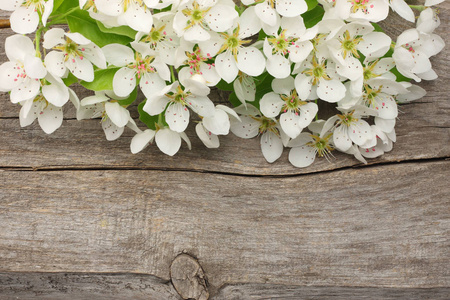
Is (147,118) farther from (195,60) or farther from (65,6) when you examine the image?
(65,6)

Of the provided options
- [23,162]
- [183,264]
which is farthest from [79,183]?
[183,264]

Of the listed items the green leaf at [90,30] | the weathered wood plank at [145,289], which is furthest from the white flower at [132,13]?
the weathered wood plank at [145,289]

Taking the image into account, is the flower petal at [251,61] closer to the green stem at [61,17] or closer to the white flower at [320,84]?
the white flower at [320,84]

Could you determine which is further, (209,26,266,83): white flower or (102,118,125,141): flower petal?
(102,118,125,141): flower petal

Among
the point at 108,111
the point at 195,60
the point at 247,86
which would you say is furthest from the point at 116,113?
the point at 247,86

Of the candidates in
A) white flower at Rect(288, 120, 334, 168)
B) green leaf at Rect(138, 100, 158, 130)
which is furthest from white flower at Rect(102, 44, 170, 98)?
white flower at Rect(288, 120, 334, 168)

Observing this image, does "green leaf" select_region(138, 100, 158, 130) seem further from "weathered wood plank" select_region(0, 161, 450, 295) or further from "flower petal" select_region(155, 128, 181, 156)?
"weathered wood plank" select_region(0, 161, 450, 295)
